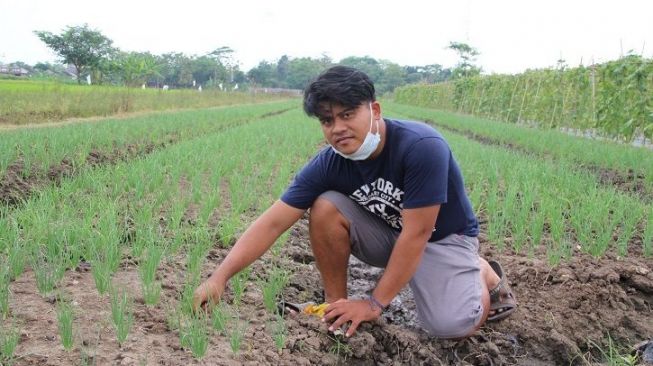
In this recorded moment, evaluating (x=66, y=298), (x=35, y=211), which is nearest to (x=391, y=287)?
(x=66, y=298)

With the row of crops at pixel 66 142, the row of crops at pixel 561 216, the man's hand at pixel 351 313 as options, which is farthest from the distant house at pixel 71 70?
the man's hand at pixel 351 313

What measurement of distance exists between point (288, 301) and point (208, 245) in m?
0.54

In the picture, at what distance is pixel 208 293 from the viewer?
6.45 ft

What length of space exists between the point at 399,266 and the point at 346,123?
54cm

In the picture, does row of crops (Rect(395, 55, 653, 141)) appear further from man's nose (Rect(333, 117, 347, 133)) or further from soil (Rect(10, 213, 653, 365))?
man's nose (Rect(333, 117, 347, 133))

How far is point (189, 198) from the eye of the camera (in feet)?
12.4

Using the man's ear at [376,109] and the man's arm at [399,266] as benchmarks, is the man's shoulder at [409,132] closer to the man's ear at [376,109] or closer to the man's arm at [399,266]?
the man's ear at [376,109]

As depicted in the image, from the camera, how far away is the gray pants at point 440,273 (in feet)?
7.32

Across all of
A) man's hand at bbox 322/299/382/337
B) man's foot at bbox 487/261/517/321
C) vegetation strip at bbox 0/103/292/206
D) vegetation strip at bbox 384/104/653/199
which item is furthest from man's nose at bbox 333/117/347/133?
vegetation strip at bbox 384/104/653/199

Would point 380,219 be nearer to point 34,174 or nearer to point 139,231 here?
point 139,231

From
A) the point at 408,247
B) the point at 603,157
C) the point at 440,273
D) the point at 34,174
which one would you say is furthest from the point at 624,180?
the point at 34,174

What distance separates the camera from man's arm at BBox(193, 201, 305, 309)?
2061 millimetres

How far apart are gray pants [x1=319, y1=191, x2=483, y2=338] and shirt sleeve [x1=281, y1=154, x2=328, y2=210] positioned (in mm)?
56

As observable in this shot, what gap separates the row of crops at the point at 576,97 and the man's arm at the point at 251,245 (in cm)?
728
